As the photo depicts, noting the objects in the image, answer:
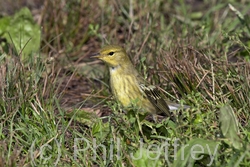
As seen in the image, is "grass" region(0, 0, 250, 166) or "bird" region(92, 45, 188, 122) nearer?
"grass" region(0, 0, 250, 166)

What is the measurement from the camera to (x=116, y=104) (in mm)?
4613

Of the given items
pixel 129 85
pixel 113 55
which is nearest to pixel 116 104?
pixel 129 85

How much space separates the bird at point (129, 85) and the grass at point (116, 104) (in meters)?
0.13

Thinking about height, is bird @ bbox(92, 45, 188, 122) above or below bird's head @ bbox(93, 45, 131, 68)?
below

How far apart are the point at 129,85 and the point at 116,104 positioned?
3.24ft

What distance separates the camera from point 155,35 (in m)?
6.59

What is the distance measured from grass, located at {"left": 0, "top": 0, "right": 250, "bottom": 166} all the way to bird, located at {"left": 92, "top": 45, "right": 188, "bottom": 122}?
0.13m

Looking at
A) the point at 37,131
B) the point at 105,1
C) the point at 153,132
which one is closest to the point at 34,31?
the point at 105,1

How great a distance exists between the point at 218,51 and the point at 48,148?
2130mm

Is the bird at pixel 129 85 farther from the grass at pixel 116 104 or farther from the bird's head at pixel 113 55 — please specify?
the grass at pixel 116 104

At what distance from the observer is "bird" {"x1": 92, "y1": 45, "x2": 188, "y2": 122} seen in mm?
5539

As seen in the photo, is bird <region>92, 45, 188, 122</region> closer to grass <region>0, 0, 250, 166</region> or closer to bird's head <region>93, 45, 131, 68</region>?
bird's head <region>93, 45, 131, 68</region>

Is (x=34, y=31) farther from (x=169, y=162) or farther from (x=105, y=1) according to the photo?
(x=169, y=162)

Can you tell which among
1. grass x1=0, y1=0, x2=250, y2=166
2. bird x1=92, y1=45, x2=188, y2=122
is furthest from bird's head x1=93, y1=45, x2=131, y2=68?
grass x1=0, y1=0, x2=250, y2=166
